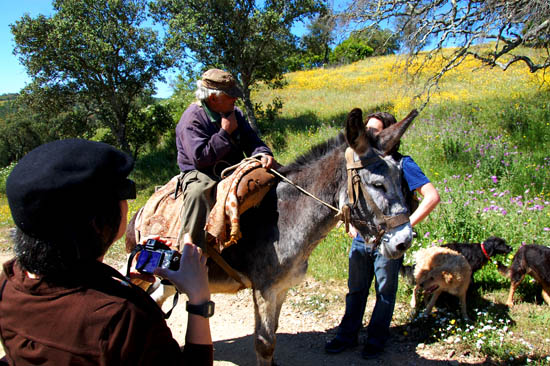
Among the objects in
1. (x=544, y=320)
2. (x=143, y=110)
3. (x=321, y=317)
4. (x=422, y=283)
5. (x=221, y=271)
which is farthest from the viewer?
(x=143, y=110)

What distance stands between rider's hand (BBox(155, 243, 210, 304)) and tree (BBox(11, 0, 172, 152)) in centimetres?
1654

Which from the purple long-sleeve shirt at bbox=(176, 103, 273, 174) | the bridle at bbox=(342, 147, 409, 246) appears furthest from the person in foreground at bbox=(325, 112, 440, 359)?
the purple long-sleeve shirt at bbox=(176, 103, 273, 174)

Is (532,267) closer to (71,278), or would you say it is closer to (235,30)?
(71,278)

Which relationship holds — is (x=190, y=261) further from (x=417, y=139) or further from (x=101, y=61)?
(x=101, y=61)

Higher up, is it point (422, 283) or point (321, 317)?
point (422, 283)

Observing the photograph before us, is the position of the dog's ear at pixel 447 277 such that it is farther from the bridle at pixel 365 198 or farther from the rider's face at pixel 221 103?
the rider's face at pixel 221 103

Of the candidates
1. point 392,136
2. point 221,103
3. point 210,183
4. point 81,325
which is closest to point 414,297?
point 392,136

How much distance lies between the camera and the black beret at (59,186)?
1.18 metres

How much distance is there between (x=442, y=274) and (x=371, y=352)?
133 cm

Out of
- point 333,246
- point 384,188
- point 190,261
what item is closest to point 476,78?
point 333,246

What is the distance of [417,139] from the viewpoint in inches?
385

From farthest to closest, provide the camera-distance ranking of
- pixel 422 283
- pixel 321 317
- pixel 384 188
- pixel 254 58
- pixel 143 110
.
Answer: pixel 143 110
pixel 254 58
pixel 321 317
pixel 422 283
pixel 384 188

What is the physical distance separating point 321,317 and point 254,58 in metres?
12.3

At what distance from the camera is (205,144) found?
3049 mm
